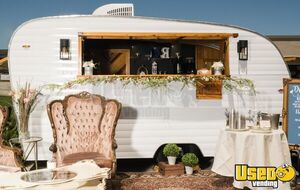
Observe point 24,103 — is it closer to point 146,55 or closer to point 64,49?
point 64,49

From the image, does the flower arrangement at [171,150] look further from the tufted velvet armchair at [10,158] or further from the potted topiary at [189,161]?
the tufted velvet armchair at [10,158]

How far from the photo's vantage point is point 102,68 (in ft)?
28.9

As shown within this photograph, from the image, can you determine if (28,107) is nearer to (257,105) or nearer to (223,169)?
(223,169)

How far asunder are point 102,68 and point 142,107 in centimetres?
225

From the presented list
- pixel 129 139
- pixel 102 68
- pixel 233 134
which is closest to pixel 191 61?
Result: pixel 102 68

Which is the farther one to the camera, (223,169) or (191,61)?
(191,61)

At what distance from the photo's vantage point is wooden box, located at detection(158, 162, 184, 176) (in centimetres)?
676

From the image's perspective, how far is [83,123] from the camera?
6227mm

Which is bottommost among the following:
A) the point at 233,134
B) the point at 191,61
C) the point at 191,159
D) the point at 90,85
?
the point at 191,159

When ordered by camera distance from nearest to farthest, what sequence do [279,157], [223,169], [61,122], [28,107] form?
[279,157] < [223,169] < [61,122] < [28,107]

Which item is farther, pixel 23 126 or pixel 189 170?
pixel 189 170

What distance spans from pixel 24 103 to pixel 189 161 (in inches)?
114

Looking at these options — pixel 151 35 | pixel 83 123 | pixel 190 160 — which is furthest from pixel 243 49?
pixel 83 123

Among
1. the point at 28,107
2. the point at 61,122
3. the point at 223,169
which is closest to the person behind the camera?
the point at 223,169
